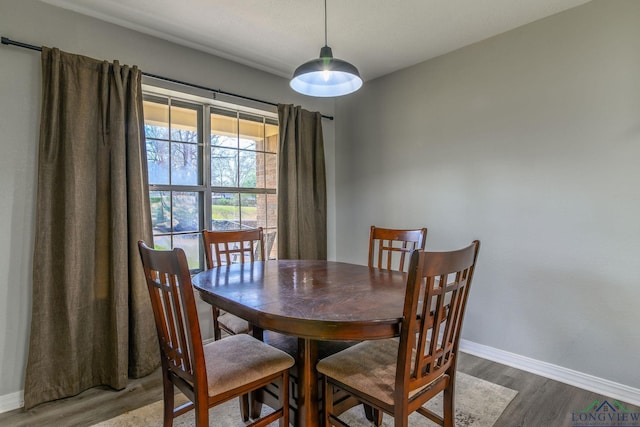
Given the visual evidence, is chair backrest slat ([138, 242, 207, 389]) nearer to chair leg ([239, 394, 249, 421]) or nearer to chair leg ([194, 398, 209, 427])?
chair leg ([194, 398, 209, 427])

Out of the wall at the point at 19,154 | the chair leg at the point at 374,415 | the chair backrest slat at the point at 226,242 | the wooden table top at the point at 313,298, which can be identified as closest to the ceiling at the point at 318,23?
the wall at the point at 19,154

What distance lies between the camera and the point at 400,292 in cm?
159

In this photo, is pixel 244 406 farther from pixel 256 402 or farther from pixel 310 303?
pixel 310 303

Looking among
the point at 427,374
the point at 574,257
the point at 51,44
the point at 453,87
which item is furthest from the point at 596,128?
the point at 51,44

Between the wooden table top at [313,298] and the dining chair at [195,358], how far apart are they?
209 millimetres

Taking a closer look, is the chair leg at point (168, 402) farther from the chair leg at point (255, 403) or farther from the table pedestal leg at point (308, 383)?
the table pedestal leg at point (308, 383)

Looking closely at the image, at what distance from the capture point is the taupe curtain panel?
3.30 meters

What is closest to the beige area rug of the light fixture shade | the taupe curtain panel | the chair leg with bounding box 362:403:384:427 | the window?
the chair leg with bounding box 362:403:384:427

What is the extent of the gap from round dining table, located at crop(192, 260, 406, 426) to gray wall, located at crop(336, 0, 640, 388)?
1178mm

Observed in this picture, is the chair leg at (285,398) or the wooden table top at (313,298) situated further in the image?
the chair leg at (285,398)

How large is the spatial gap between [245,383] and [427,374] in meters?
0.74

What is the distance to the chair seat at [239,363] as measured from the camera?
1399mm

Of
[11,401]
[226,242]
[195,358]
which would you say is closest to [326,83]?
[226,242]

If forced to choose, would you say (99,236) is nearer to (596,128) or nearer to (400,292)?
(400,292)
